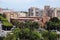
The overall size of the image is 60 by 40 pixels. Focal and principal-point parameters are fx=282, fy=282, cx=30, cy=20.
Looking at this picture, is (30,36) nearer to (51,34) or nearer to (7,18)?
(51,34)

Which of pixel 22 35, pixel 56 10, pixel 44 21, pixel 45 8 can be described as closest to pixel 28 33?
pixel 22 35

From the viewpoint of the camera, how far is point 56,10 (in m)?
34.9

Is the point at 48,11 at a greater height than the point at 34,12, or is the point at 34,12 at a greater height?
the point at 48,11

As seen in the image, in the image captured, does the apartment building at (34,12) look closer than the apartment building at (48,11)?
No

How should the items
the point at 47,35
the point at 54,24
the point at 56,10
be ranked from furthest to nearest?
the point at 56,10, the point at 54,24, the point at 47,35

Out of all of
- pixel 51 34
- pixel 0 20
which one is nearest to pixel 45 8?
pixel 0 20

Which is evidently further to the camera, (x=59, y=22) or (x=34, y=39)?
(x=59, y=22)

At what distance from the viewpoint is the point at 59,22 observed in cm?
2672

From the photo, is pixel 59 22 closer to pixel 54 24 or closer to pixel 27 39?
pixel 54 24

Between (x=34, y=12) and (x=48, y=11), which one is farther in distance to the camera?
(x=34, y=12)

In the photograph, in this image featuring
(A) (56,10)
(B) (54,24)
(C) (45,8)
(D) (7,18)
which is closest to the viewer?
(B) (54,24)

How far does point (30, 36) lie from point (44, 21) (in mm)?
Answer: 13676

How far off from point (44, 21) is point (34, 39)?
45.9 feet

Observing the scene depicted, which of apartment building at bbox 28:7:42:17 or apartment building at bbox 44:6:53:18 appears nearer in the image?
apartment building at bbox 44:6:53:18
